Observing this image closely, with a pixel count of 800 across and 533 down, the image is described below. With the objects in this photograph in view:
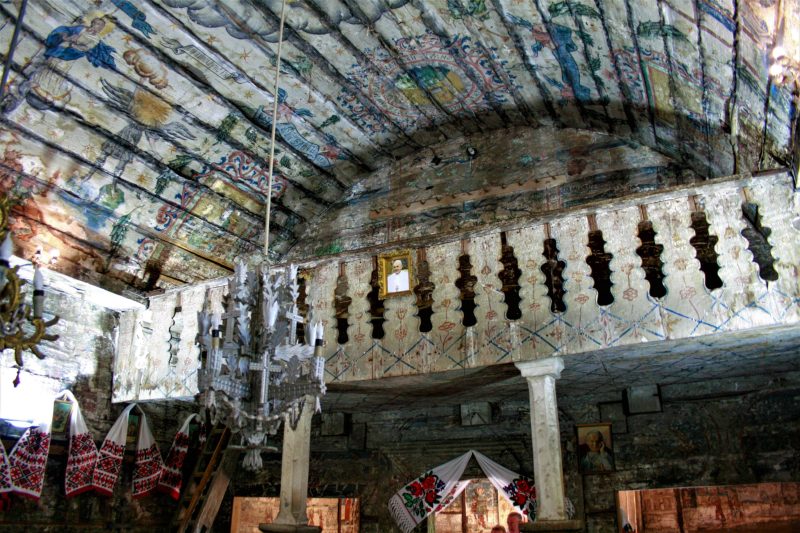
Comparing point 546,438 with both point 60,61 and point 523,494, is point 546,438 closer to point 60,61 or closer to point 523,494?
point 523,494

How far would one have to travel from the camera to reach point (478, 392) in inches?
312

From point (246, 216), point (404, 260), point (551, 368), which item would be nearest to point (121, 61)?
point (246, 216)

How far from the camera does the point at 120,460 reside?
854 cm

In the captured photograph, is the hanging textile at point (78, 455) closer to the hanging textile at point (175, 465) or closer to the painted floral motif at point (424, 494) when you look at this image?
the hanging textile at point (175, 465)

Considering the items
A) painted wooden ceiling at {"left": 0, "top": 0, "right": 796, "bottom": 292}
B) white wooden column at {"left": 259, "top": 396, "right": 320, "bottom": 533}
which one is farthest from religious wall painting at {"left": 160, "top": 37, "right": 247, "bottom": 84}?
white wooden column at {"left": 259, "top": 396, "right": 320, "bottom": 533}

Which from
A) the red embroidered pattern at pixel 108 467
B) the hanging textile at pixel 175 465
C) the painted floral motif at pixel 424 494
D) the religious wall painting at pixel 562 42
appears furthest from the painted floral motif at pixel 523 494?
the red embroidered pattern at pixel 108 467

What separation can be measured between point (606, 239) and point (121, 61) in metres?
5.46

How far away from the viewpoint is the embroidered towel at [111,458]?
8.20 m

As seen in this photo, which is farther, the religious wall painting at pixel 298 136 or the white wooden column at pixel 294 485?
the religious wall painting at pixel 298 136

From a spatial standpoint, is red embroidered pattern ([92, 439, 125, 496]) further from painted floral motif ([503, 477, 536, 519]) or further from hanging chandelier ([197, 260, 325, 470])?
painted floral motif ([503, 477, 536, 519])

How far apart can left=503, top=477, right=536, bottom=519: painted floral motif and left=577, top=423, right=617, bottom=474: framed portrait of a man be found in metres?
0.69

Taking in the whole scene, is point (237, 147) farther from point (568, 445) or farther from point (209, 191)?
point (568, 445)

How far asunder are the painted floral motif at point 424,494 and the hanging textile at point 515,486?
66 centimetres

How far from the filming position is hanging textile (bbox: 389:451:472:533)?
847 centimetres
